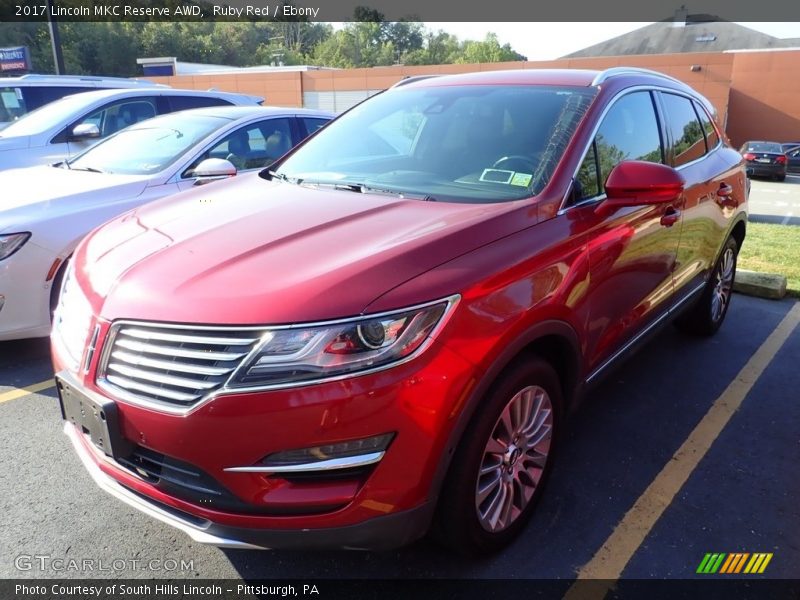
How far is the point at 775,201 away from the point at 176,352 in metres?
17.4

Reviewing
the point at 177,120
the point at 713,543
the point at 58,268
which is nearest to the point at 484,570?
the point at 713,543

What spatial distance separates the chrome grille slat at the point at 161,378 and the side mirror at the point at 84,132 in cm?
578

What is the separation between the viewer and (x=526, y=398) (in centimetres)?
242

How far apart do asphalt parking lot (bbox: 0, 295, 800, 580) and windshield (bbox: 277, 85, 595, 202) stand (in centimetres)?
149

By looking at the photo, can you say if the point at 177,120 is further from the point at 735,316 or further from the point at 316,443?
the point at 735,316

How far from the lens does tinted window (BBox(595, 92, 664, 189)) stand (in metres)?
3.00

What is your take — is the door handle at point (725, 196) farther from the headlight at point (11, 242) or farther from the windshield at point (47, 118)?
the windshield at point (47, 118)

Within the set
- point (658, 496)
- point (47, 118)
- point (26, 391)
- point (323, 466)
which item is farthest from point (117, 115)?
point (658, 496)

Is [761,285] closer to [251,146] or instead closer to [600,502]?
[600,502]

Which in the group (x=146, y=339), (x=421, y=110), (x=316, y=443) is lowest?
(x=316, y=443)

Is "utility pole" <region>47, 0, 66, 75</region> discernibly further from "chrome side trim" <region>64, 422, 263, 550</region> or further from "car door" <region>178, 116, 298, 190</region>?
"chrome side trim" <region>64, 422, 263, 550</region>

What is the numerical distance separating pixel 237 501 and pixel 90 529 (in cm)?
113

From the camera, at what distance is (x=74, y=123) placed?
7.00m

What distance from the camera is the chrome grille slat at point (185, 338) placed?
184 cm
